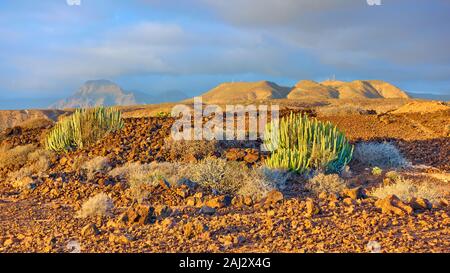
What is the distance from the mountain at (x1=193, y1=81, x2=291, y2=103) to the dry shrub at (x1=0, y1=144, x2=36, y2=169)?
100595mm

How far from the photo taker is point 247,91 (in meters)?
126

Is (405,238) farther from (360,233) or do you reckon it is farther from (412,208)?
(412,208)

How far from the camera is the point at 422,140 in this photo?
14.6 metres

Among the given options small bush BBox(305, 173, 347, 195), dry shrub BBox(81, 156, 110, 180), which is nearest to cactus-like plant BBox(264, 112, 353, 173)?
small bush BBox(305, 173, 347, 195)

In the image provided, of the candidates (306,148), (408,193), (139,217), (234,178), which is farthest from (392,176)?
(139,217)

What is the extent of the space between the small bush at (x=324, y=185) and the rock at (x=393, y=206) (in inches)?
52.1

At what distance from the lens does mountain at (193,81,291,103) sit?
393ft

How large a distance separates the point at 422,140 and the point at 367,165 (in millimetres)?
3442

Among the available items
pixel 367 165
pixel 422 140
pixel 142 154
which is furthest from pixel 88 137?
pixel 422 140

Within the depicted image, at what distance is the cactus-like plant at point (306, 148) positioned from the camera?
33.8 ft

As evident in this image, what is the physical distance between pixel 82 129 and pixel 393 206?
31.1 feet

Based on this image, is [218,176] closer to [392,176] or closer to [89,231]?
[89,231]

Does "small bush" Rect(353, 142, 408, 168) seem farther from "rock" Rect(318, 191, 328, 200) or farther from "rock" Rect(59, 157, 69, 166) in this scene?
"rock" Rect(59, 157, 69, 166)

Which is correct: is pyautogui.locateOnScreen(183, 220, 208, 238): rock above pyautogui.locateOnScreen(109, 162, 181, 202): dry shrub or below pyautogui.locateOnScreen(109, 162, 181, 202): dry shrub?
below
